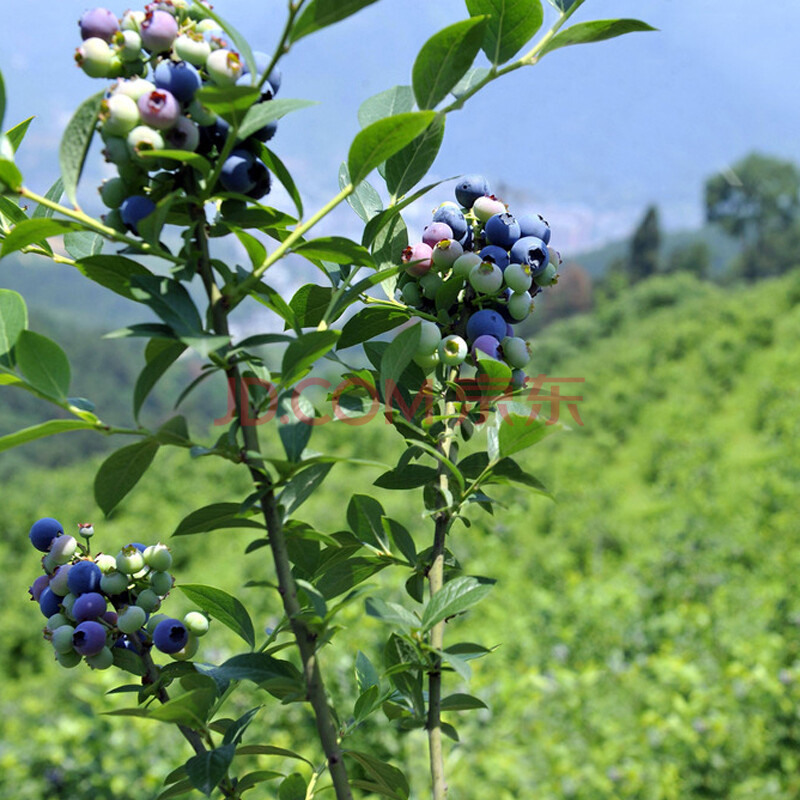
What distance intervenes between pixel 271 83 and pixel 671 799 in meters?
2.28

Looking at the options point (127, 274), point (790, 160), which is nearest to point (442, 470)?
point (127, 274)

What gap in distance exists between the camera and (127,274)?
376 millimetres

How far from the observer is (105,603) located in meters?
0.44

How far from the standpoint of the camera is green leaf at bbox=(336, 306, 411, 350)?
45 centimetres

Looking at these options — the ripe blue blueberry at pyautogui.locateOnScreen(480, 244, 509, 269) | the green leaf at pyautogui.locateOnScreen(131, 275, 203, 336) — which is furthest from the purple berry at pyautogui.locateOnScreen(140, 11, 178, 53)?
the ripe blue blueberry at pyautogui.locateOnScreen(480, 244, 509, 269)

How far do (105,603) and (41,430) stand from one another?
0.46 ft

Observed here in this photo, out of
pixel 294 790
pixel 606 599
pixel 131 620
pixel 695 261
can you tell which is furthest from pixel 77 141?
pixel 695 261

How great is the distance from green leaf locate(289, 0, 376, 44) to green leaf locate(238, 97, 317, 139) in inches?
1.0

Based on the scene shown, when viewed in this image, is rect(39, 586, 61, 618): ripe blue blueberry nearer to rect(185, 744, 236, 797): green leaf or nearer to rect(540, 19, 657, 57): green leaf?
rect(185, 744, 236, 797): green leaf

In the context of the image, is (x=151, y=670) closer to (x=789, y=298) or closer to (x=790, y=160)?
(x=789, y=298)

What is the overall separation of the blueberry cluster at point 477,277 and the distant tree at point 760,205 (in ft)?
79.2

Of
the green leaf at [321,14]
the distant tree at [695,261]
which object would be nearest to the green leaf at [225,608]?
the green leaf at [321,14]

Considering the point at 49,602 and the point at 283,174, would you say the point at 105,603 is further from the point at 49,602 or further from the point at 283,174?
the point at 283,174

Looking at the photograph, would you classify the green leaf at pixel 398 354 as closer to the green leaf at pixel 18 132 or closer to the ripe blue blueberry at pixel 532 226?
the ripe blue blueberry at pixel 532 226
